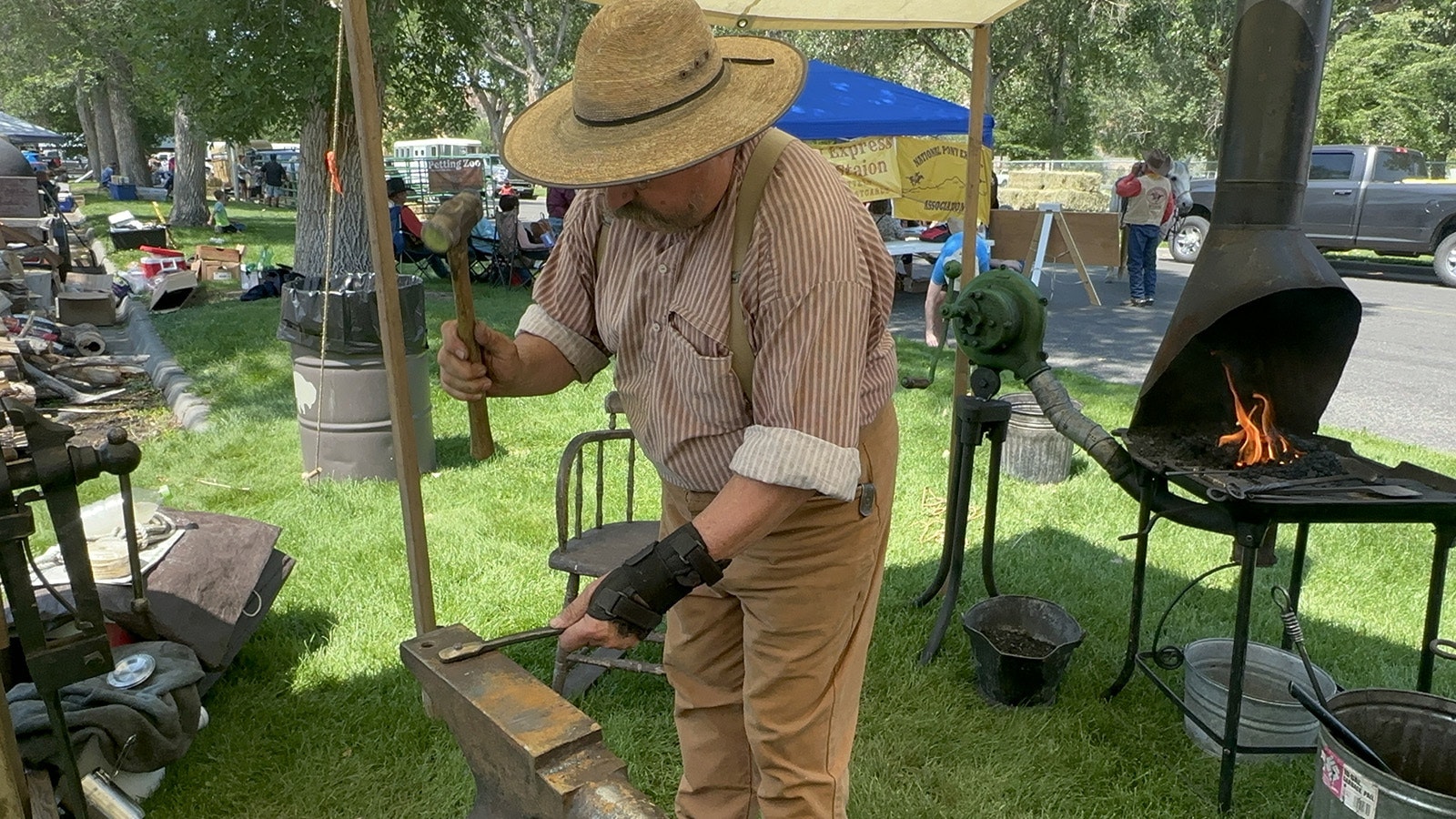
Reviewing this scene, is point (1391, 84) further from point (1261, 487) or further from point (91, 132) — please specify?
point (91, 132)

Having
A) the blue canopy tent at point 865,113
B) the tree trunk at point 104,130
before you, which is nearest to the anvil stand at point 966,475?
the blue canopy tent at point 865,113

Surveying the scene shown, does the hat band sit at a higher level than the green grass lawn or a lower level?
higher

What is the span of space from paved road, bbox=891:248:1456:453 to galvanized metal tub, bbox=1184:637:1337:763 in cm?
399

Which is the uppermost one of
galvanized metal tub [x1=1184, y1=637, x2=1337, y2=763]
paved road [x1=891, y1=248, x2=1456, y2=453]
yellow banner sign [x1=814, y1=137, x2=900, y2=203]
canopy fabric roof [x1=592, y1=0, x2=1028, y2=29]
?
canopy fabric roof [x1=592, y1=0, x2=1028, y2=29]

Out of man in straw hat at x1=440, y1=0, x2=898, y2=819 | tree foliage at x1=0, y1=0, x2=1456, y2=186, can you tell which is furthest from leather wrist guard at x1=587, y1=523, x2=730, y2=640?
tree foliage at x1=0, y1=0, x2=1456, y2=186

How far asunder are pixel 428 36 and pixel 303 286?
21.0 feet

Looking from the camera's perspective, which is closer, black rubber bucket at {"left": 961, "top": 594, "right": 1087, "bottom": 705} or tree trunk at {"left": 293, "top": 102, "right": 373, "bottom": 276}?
black rubber bucket at {"left": 961, "top": 594, "right": 1087, "bottom": 705}

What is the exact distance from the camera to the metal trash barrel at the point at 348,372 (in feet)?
16.5

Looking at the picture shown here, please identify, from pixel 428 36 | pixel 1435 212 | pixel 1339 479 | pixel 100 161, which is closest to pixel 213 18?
pixel 428 36

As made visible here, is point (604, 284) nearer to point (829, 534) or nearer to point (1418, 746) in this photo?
point (829, 534)

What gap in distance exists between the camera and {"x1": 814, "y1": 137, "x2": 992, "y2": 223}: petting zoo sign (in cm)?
662

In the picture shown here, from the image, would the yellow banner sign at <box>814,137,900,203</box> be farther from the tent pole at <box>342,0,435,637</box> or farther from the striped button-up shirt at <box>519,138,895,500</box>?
the striped button-up shirt at <box>519,138,895,500</box>

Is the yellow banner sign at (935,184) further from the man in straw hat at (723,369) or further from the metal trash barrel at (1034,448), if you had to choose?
the man in straw hat at (723,369)

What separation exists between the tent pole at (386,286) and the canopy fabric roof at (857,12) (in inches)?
64.9
